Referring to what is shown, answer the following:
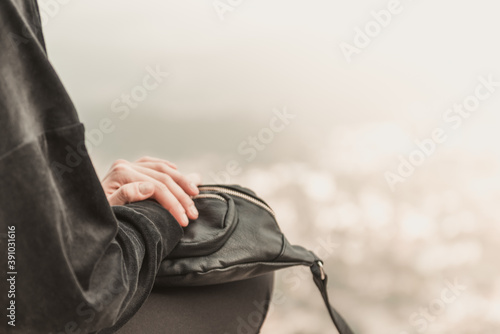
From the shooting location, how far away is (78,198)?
62cm

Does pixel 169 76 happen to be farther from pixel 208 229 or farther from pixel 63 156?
pixel 63 156

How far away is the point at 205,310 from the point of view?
39.1 inches

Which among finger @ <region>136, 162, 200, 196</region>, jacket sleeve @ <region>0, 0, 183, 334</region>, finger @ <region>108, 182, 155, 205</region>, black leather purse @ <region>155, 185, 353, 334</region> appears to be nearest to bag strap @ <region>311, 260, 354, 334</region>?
black leather purse @ <region>155, 185, 353, 334</region>

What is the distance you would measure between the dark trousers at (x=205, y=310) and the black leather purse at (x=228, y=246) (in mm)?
26

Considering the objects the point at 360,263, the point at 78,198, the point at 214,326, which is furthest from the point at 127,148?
the point at 78,198

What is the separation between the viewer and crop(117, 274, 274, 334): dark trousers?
906mm

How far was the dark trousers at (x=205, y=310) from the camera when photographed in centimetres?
91

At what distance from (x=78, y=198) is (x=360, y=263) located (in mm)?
1621

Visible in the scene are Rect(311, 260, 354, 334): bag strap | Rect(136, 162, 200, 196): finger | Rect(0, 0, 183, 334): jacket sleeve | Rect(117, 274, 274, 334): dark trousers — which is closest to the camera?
Rect(0, 0, 183, 334): jacket sleeve

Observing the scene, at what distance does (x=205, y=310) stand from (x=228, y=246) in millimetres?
109

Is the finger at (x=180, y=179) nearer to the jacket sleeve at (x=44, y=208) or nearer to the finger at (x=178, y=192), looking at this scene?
the finger at (x=178, y=192)

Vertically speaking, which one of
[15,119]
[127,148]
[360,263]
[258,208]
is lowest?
[360,263]

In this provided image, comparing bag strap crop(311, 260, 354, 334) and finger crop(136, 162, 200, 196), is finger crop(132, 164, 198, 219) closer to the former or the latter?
finger crop(136, 162, 200, 196)

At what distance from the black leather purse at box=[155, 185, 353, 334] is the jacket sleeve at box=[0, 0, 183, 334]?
0.29 meters
